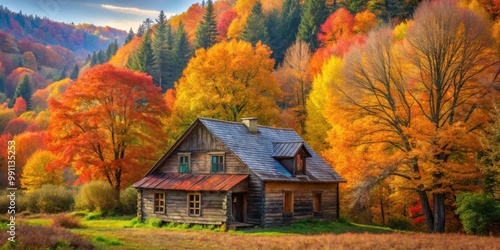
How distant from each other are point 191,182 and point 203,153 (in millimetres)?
2250

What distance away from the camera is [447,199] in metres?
39.5

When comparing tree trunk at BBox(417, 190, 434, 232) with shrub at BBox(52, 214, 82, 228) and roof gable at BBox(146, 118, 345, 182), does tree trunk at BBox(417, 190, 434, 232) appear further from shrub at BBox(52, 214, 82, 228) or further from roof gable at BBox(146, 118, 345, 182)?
shrub at BBox(52, 214, 82, 228)

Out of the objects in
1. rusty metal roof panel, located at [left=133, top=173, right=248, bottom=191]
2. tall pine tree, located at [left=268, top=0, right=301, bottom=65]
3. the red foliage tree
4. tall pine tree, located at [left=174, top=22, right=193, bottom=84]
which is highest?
tall pine tree, located at [left=268, top=0, right=301, bottom=65]

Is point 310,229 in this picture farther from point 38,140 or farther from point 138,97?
point 38,140

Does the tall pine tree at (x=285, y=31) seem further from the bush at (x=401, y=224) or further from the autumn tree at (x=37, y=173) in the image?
the bush at (x=401, y=224)

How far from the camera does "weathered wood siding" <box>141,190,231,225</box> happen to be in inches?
1357

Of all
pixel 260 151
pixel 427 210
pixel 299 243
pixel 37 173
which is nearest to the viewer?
pixel 299 243

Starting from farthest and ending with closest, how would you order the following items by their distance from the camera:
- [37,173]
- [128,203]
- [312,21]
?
[312,21] < [37,173] < [128,203]

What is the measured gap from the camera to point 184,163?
38062 mm

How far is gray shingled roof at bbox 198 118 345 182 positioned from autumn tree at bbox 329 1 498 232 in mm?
4466

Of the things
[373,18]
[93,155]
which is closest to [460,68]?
[93,155]

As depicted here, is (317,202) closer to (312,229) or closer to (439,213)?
(312,229)

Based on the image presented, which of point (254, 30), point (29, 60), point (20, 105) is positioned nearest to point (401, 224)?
point (254, 30)

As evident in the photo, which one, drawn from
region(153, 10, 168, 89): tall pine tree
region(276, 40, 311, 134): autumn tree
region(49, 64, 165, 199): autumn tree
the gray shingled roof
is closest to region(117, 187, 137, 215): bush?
region(49, 64, 165, 199): autumn tree
